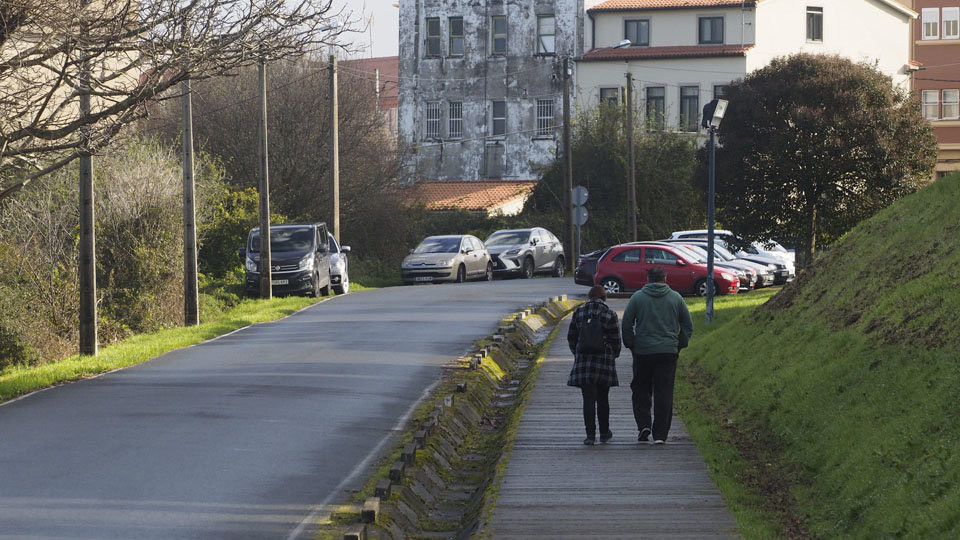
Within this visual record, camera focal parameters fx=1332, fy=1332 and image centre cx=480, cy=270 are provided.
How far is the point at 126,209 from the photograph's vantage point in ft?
103

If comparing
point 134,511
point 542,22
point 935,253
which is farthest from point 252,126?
point 134,511

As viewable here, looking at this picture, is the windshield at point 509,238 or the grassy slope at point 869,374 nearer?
the grassy slope at point 869,374

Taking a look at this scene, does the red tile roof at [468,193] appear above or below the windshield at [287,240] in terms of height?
above

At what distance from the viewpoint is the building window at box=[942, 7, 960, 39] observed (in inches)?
2864

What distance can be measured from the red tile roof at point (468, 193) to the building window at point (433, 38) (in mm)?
7050

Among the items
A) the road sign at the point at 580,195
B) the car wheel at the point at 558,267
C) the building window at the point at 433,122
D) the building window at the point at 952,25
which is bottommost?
the car wheel at the point at 558,267

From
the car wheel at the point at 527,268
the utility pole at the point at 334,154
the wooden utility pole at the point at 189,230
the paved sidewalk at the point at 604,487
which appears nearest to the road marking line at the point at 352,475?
the paved sidewalk at the point at 604,487

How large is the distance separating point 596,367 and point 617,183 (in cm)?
4525

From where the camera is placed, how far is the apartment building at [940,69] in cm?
7062

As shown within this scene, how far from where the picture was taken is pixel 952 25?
239ft

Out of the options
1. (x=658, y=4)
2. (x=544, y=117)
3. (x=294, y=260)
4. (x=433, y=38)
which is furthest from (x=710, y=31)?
(x=294, y=260)

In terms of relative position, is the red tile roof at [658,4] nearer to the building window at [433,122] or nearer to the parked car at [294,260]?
the building window at [433,122]

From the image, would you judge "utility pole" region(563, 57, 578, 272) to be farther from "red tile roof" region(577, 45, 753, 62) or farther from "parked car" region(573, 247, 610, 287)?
"red tile roof" region(577, 45, 753, 62)

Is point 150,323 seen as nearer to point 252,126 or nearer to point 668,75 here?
point 252,126
